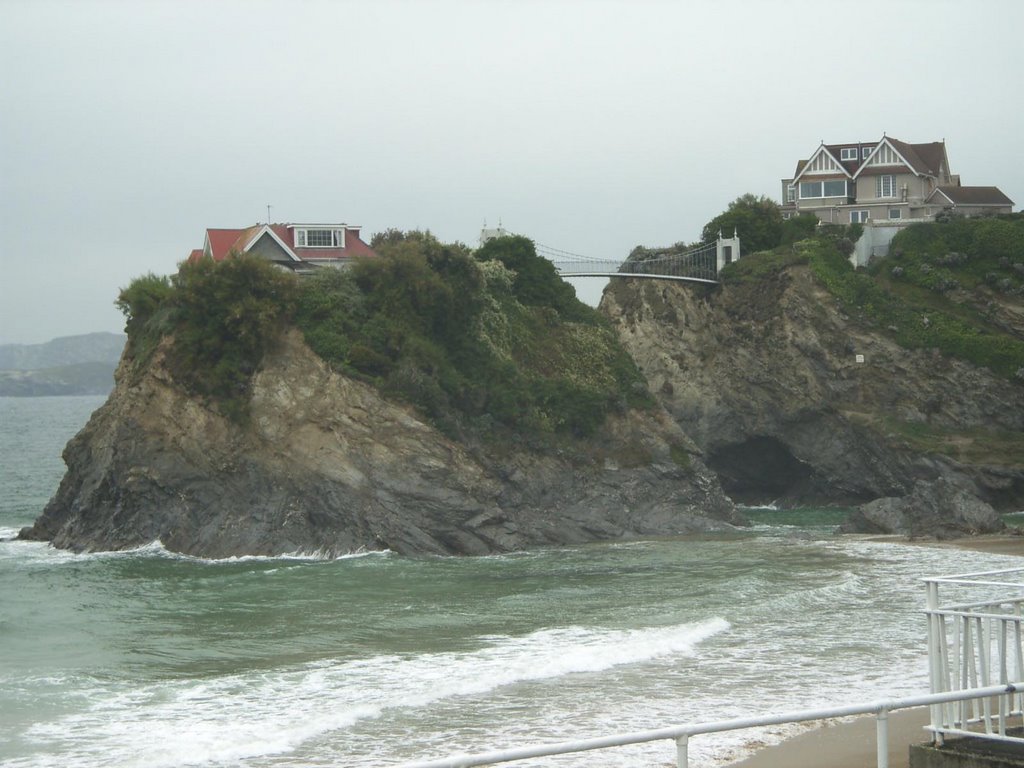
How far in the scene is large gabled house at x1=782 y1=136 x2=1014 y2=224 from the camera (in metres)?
62.1

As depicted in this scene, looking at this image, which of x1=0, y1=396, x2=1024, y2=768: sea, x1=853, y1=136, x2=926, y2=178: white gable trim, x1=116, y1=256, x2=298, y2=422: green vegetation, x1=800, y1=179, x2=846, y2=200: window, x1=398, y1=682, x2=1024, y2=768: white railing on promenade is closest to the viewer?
x1=398, y1=682, x2=1024, y2=768: white railing on promenade

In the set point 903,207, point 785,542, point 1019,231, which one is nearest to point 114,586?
point 785,542

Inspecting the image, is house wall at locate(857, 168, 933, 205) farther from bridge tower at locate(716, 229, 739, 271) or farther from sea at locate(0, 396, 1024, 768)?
sea at locate(0, 396, 1024, 768)

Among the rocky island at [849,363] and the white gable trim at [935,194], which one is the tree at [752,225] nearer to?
the rocky island at [849,363]

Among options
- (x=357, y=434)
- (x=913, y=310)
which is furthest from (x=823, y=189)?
(x=357, y=434)

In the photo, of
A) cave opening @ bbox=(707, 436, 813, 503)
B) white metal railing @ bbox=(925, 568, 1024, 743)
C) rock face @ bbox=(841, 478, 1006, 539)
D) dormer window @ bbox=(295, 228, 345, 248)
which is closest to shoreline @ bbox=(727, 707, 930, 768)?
white metal railing @ bbox=(925, 568, 1024, 743)

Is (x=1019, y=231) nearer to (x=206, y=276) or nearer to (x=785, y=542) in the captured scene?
(x=785, y=542)

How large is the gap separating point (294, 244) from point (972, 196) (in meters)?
34.7

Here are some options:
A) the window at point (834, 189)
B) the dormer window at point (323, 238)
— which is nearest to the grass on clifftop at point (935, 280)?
the window at point (834, 189)

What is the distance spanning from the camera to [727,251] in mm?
56906

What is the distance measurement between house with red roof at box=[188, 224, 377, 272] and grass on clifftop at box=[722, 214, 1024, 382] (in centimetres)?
1747

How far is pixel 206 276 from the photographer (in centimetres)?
3709

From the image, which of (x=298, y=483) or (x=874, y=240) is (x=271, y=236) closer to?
(x=298, y=483)

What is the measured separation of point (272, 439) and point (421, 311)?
736 cm
